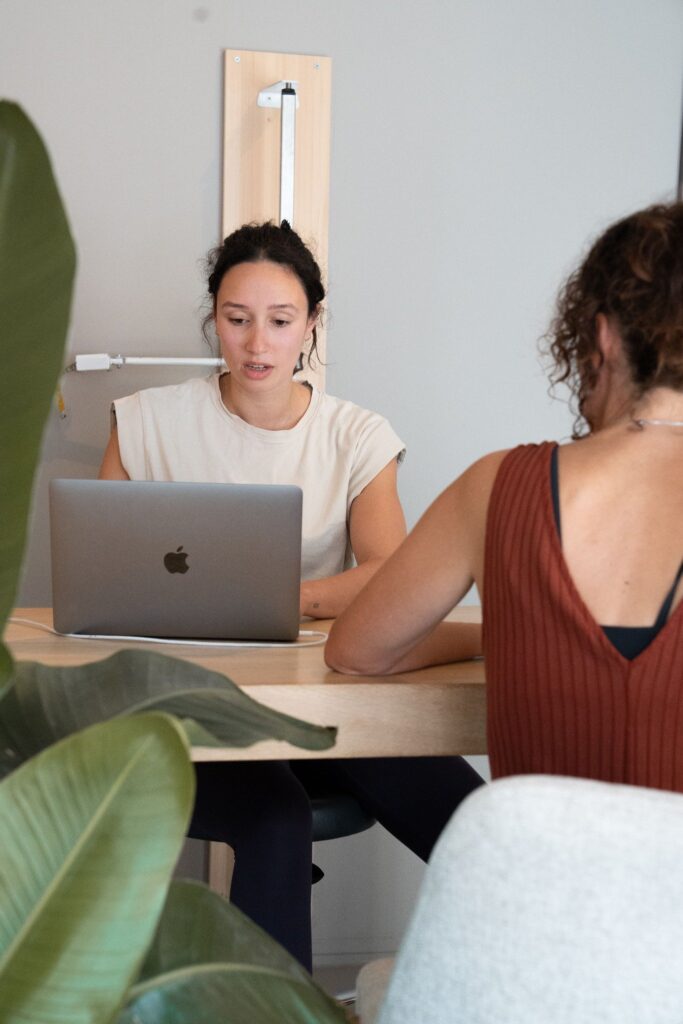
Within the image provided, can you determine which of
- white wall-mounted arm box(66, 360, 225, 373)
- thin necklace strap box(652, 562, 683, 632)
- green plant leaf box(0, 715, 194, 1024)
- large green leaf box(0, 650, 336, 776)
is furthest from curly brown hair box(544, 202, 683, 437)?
white wall-mounted arm box(66, 360, 225, 373)

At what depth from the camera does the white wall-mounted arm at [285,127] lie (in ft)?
8.91

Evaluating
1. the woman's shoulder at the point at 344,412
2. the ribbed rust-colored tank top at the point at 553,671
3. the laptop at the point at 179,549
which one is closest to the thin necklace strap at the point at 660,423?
the ribbed rust-colored tank top at the point at 553,671

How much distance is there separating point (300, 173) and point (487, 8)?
0.65 m

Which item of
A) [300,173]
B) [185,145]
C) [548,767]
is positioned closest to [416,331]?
[300,173]

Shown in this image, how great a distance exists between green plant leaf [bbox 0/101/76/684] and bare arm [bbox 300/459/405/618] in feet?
4.56

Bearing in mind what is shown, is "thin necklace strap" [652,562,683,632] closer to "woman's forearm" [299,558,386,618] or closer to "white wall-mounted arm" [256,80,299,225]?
"woman's forearm" [299,558,386,618]

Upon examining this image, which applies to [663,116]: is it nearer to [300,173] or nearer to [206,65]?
[300,173]

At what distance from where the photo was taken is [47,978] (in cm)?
58

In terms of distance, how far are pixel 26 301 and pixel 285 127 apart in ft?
7.45

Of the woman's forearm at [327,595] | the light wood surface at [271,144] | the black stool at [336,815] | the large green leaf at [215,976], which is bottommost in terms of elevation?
the black stool at [336,815]

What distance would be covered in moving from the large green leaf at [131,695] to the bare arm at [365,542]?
4.24 ft

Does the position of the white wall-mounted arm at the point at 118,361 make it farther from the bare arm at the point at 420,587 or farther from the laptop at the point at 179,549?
the bare arm at the point at 420,587

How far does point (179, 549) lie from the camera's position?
1562 mm

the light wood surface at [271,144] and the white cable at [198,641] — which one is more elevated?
the light wood surface at [271,144]
